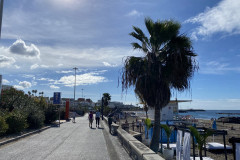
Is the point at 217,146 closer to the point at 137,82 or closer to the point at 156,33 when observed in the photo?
the point at 137,82

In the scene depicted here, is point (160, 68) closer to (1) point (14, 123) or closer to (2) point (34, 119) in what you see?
(1) point (14, 123)

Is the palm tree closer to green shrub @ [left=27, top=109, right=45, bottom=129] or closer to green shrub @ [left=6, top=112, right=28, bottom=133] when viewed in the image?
green shrub @ [left=6, top=112, right=28, bottom=133]

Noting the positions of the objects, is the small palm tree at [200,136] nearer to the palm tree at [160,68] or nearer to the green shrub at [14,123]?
the palm tree at [160,68]

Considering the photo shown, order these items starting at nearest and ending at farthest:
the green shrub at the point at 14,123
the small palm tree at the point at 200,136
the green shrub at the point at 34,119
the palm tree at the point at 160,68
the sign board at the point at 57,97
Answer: the small palm tree at the point at 200,136
the palm tree at the point at 160,68
the green shrub at the point at 14,123
the green shrub at the point at 34,119
the sign board at the point at 57,97

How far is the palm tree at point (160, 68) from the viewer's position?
9.12m

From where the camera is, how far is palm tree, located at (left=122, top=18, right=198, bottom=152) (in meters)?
9.12

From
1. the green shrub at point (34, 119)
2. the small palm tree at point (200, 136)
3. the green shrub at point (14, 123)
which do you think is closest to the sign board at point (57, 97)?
the green shrub at point (34, 119)

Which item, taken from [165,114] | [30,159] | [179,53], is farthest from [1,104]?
[165,114]

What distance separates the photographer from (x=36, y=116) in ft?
53.9

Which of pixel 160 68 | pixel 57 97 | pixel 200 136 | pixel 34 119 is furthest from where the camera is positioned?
pixel 57 97

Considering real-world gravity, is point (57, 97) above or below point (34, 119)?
above

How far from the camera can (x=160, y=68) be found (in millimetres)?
8992

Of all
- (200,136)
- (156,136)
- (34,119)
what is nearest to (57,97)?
(34,119)

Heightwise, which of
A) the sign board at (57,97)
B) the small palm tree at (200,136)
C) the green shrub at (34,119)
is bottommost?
the green shrub at (34,119)
